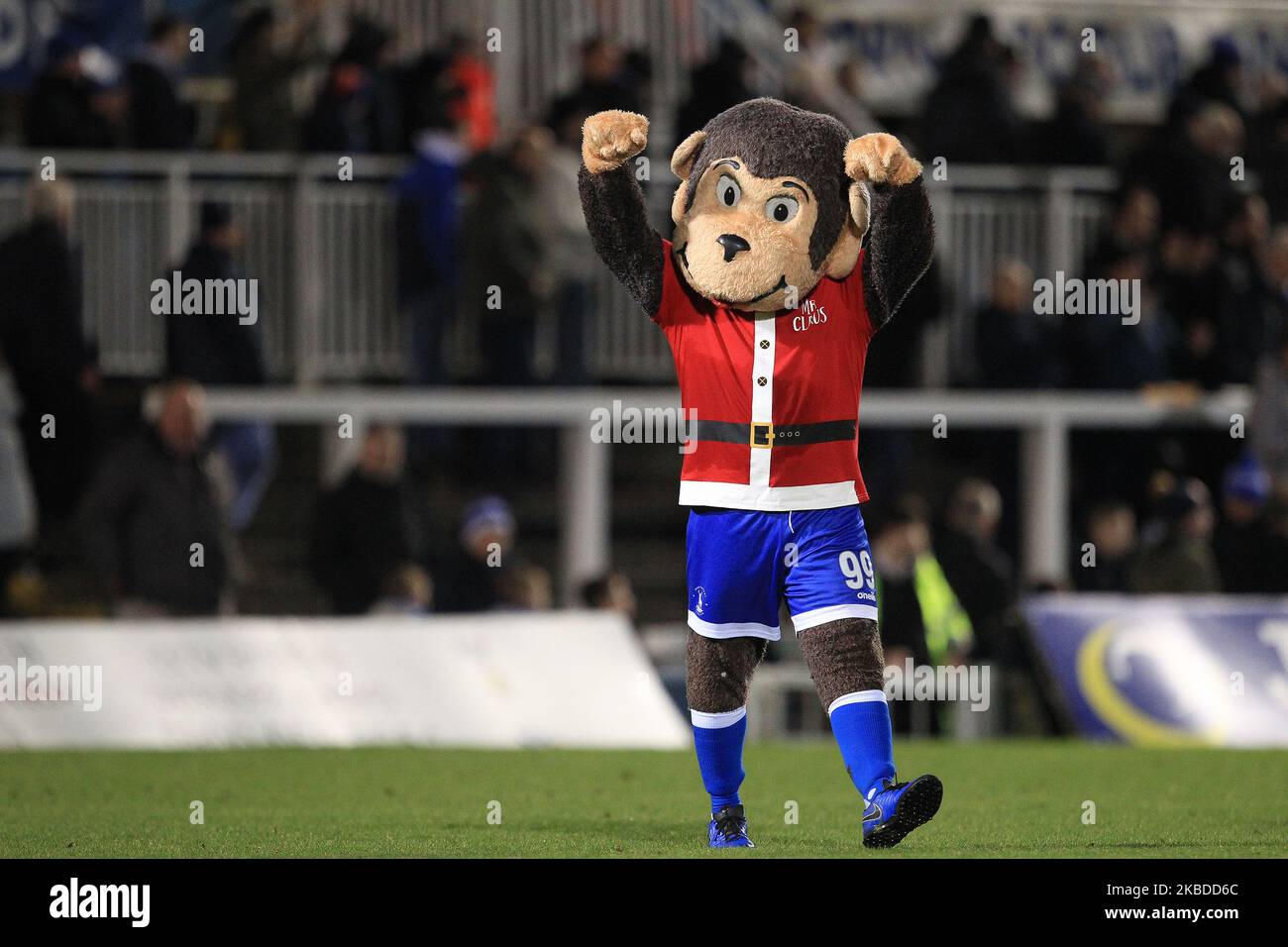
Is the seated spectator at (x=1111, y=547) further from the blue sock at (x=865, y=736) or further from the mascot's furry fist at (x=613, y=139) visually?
the mascot's furry fist at (x=613, y=139)

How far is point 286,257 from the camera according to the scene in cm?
1753

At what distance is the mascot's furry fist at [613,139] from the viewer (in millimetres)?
8453

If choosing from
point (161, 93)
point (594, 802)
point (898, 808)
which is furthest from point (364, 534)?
point (898, 808)

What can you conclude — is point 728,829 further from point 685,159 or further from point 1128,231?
point 1128,231

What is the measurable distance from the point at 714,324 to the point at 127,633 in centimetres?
612

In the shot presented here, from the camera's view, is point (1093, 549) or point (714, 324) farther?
point (1093, 549)

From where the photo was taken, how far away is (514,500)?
740 inches

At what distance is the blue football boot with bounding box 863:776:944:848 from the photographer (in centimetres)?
780

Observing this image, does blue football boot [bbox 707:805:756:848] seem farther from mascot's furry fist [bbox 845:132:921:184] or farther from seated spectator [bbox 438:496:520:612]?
seated spectator [bbox 438:496:520:612]

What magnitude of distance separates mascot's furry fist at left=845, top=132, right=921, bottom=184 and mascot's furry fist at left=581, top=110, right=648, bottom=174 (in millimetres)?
755

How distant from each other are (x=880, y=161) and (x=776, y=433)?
983 millimetres

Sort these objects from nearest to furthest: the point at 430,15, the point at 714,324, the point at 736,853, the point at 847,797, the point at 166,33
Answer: the point at 736,853 < the point at 714,324 < the point at 847,797 < the point at 166,33 < the point at 430,15
